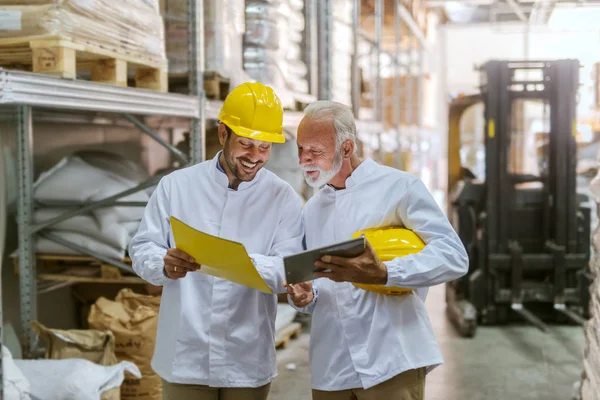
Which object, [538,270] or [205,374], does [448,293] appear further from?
[205,374]

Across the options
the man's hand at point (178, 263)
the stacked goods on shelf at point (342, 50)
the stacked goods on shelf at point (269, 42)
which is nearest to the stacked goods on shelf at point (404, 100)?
the stacked goods on shelf at point (342, 50)

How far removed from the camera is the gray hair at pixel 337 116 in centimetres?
245

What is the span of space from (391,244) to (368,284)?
0.15 metres

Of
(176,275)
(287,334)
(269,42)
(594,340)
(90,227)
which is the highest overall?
(269,42)

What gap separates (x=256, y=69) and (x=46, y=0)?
2786mm

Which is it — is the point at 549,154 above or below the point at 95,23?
below

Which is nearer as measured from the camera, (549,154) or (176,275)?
(176,275)

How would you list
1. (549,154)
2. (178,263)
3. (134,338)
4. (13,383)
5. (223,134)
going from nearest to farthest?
(178,263) < (223,134) < (13,383) < (134,338) < (549,154)

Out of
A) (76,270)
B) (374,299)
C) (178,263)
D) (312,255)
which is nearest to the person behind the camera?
(312,255)

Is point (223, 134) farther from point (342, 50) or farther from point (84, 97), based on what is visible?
point (342, 50)

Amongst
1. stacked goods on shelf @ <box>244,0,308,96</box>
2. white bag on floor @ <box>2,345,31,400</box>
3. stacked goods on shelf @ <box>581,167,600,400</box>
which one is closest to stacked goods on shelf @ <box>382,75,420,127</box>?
stacked goods on shelf @ <box>244,0,308,96</box>

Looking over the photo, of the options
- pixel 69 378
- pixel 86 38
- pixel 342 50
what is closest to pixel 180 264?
pixel 69 378

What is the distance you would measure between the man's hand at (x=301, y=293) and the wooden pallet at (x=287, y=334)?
12.4 ft

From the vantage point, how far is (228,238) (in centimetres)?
246
